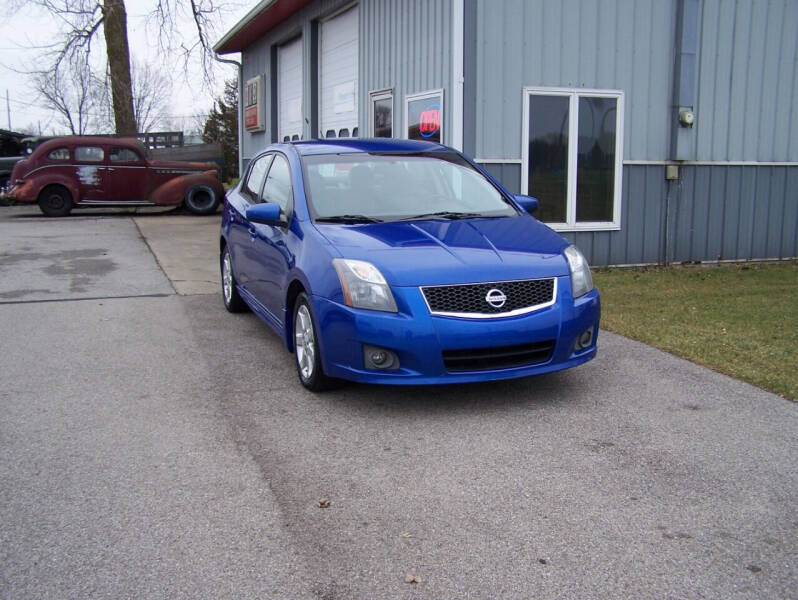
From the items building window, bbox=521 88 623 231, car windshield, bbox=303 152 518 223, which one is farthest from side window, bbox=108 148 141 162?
car windshield, bbox=303 152 518 223

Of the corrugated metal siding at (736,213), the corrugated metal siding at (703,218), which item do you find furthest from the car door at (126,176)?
the corrugated metal siding at (736,213)

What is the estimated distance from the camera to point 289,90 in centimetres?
1819

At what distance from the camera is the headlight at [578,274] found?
5.26 m

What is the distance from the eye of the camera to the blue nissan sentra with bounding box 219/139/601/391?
4.82 metres

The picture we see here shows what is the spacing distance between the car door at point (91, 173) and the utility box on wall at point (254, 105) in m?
3.63

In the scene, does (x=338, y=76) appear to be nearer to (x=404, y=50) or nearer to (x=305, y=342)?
(x=404, y=50)

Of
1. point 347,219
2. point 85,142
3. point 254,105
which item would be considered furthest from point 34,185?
point 347,219

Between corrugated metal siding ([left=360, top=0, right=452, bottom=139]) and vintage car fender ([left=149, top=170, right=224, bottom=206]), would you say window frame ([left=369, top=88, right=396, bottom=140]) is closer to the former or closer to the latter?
corrugated metal siding ([left=360, top=0, right=452, bottom=139])

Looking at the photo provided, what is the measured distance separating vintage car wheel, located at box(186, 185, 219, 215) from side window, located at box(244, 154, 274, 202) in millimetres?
12959

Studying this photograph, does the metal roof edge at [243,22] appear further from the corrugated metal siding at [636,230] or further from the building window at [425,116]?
the corrugated metal siding at [636,230]

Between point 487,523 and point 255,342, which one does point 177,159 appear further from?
point 487,523

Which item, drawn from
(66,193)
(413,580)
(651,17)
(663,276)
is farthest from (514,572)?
(66,193)

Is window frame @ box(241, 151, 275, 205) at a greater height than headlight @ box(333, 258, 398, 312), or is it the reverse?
window frame @ box(241, 151, 275, 205)

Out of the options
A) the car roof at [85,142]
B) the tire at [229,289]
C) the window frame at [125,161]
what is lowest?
the tire at [229,289]
